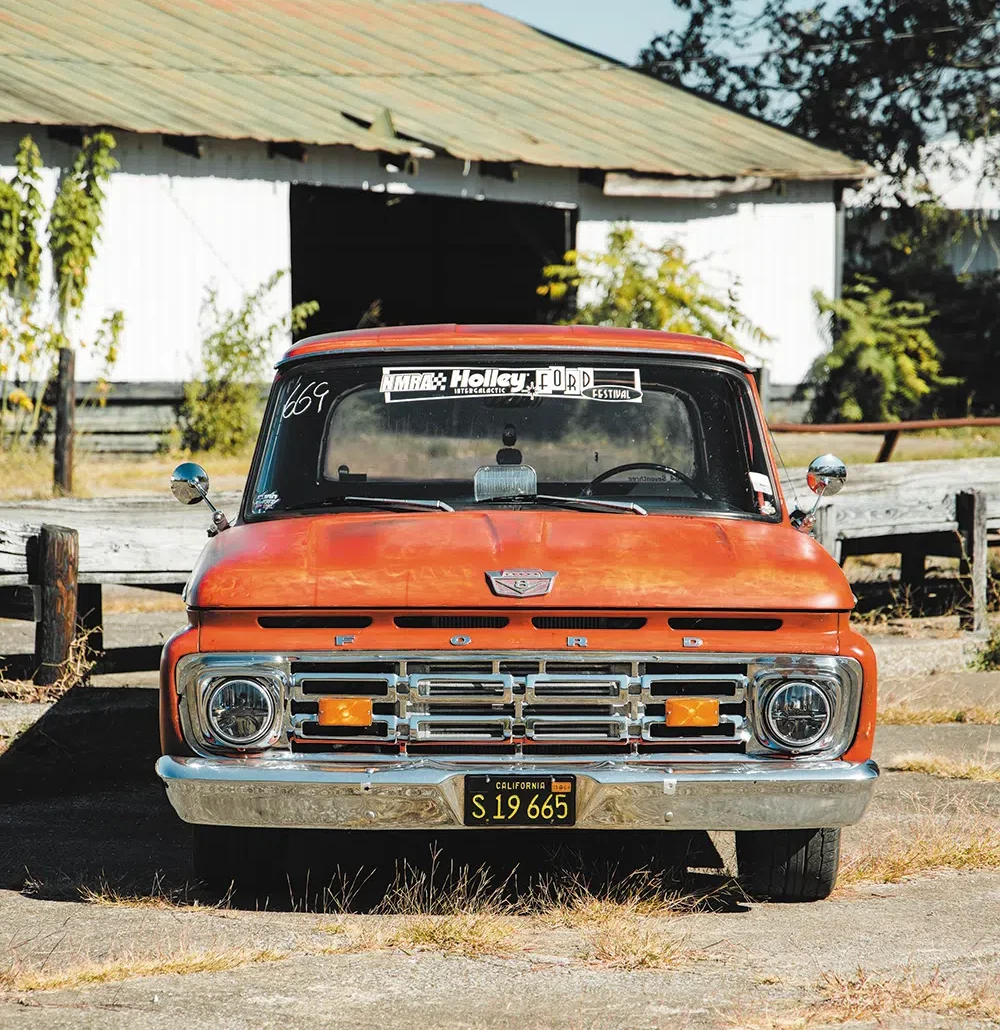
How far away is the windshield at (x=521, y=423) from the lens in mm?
5699

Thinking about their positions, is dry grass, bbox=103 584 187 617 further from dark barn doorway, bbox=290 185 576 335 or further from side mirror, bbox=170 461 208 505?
dark barn doorway, bbox=290 185 576 335

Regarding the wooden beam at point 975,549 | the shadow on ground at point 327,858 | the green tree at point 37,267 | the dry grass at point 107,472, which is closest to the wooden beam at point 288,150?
the green tree at point 37,267

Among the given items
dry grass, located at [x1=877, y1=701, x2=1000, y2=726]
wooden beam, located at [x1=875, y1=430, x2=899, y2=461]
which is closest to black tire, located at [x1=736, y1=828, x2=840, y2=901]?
dry grass, located at [x1=877, y1=701, x2=1000, y2=726]

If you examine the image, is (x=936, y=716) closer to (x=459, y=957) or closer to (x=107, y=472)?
(x=459, y=957)

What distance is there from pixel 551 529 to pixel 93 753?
318cm

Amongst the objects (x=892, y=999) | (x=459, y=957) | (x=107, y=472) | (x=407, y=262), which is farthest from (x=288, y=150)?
(x=892, y=999)

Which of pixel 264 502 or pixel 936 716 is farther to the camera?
pixel 936 716

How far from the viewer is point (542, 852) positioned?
18.9 feet

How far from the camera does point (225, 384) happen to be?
18609 millimetres

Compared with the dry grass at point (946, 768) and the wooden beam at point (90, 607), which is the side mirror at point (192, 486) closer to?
the wooden beam at point (90, 607)

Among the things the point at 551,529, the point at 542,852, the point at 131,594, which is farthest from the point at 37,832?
the point at 131,594

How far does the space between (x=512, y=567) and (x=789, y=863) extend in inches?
52.3

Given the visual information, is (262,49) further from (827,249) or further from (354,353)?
(354,353)

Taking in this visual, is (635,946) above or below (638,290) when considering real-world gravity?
below
